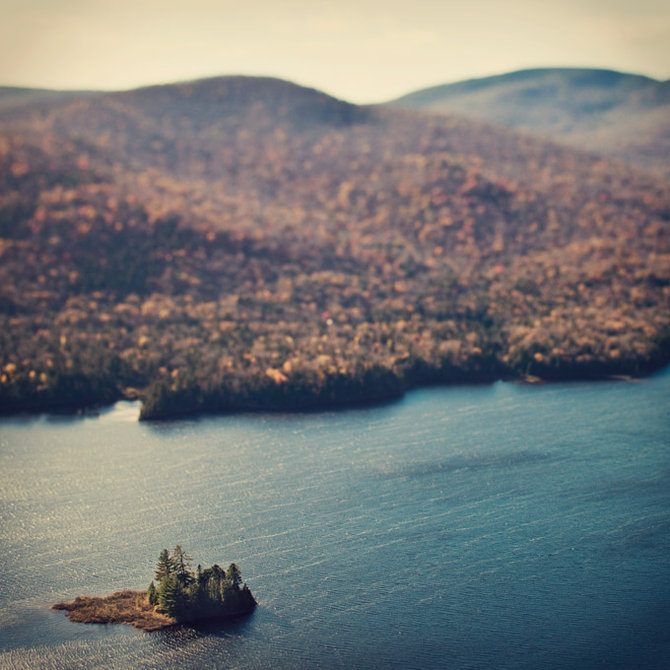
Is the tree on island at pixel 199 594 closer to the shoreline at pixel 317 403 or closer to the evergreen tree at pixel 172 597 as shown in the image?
the evergreen tree at pixel 172 597

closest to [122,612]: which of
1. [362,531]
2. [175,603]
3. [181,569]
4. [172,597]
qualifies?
[172,597]

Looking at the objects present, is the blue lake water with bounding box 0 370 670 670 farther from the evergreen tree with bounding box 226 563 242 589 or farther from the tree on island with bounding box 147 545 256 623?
the evergreen tree with bounding box 226 563 242 589

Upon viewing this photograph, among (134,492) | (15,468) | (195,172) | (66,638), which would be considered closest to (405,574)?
(66,638)

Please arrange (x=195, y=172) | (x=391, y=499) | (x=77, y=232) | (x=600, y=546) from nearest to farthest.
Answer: (x=600, y=546)
(x=391, y=499)
(x=77, y=232)
(x=195, y=172)

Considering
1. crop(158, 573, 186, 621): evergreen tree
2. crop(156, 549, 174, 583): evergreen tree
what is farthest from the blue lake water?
crop(156, 549, 174, 583): evergreen tree

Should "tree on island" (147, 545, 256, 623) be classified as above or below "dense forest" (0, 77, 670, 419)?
below

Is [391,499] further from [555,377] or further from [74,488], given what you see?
[555,377]

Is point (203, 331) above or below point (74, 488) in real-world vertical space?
above

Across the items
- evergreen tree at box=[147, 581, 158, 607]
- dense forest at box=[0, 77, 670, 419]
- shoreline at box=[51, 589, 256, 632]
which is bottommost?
shoreline at box=[51, 589, 256, 632]
